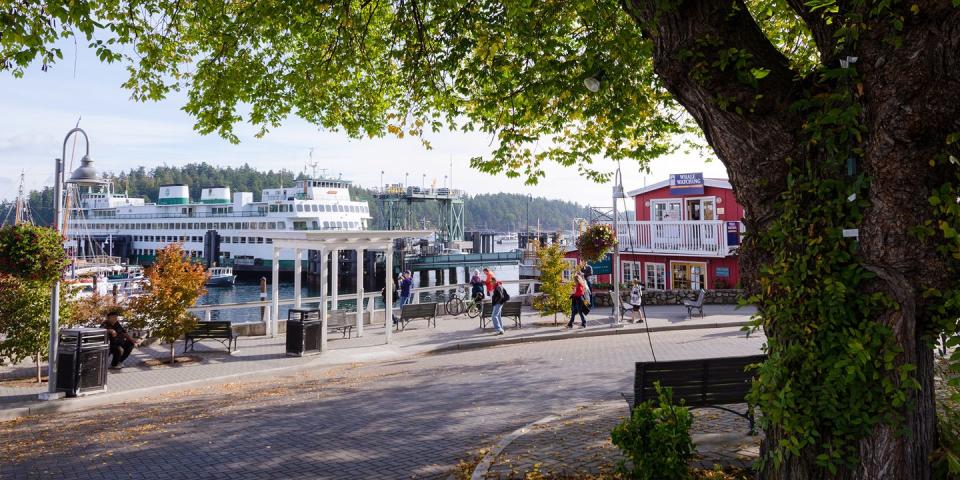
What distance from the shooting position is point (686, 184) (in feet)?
84.0

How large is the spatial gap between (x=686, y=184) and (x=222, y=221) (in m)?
62.3

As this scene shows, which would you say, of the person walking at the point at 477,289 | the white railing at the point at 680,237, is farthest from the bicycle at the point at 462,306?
the white railing at the point at 680,237

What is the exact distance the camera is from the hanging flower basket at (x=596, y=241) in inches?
711

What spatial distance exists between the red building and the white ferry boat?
4897 cm

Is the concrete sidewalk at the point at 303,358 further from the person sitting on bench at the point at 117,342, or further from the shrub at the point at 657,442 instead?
the shrub at the point at 657,442

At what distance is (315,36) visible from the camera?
31.5ft

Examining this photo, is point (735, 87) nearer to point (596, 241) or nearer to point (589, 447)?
point (589, 447)

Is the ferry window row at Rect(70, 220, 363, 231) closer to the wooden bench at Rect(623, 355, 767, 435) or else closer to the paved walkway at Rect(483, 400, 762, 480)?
the paved walkway at Rect(483, 400, 762, 480)

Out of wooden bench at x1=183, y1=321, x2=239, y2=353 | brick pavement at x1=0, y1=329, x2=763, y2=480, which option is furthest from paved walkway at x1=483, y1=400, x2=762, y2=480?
wooden bench at x1=183, y1=321, x2=239, y2=353

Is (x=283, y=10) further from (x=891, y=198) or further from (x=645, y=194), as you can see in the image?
(x=645, y=194)

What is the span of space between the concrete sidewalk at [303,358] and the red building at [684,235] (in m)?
3.42

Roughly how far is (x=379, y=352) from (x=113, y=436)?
6.99 m

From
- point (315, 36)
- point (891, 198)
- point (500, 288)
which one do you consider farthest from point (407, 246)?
point (891, 198)

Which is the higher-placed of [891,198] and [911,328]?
[891,198]
